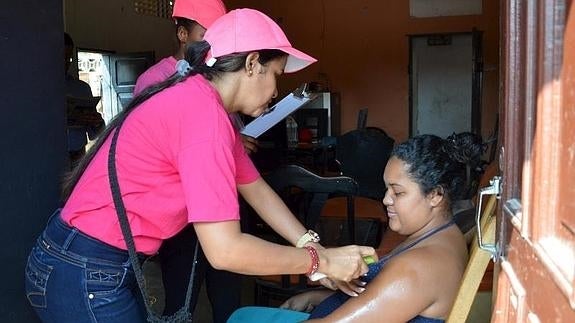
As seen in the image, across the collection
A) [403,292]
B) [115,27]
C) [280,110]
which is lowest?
[403,292]

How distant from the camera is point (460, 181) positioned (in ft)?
5.60

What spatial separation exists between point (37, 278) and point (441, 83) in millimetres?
7240

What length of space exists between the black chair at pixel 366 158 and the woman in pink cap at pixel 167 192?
258 cm

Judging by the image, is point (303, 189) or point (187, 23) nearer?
point (187, 23)

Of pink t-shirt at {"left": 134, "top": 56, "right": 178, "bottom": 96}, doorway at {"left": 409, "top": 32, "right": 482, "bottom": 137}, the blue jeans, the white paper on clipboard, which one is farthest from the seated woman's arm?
doorway at {"left": 409, "top": 32, "right": 482, "bottom": 137}

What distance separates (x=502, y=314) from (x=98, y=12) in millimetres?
5763

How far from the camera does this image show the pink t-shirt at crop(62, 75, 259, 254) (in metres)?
1.27

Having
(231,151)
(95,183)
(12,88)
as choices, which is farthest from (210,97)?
(12,88)

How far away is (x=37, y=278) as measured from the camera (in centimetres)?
144

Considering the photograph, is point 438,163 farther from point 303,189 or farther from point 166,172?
point 303,189

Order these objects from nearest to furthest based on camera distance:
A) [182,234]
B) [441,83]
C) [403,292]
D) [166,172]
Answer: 1. [166,172]
2. [403,292]
3. [182,234]
4. [441,83]

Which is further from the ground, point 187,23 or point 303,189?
point 187,23

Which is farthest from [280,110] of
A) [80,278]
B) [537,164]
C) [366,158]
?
[366,158]

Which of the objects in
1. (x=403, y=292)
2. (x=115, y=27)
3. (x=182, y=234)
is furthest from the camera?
(x=115, y=27)
